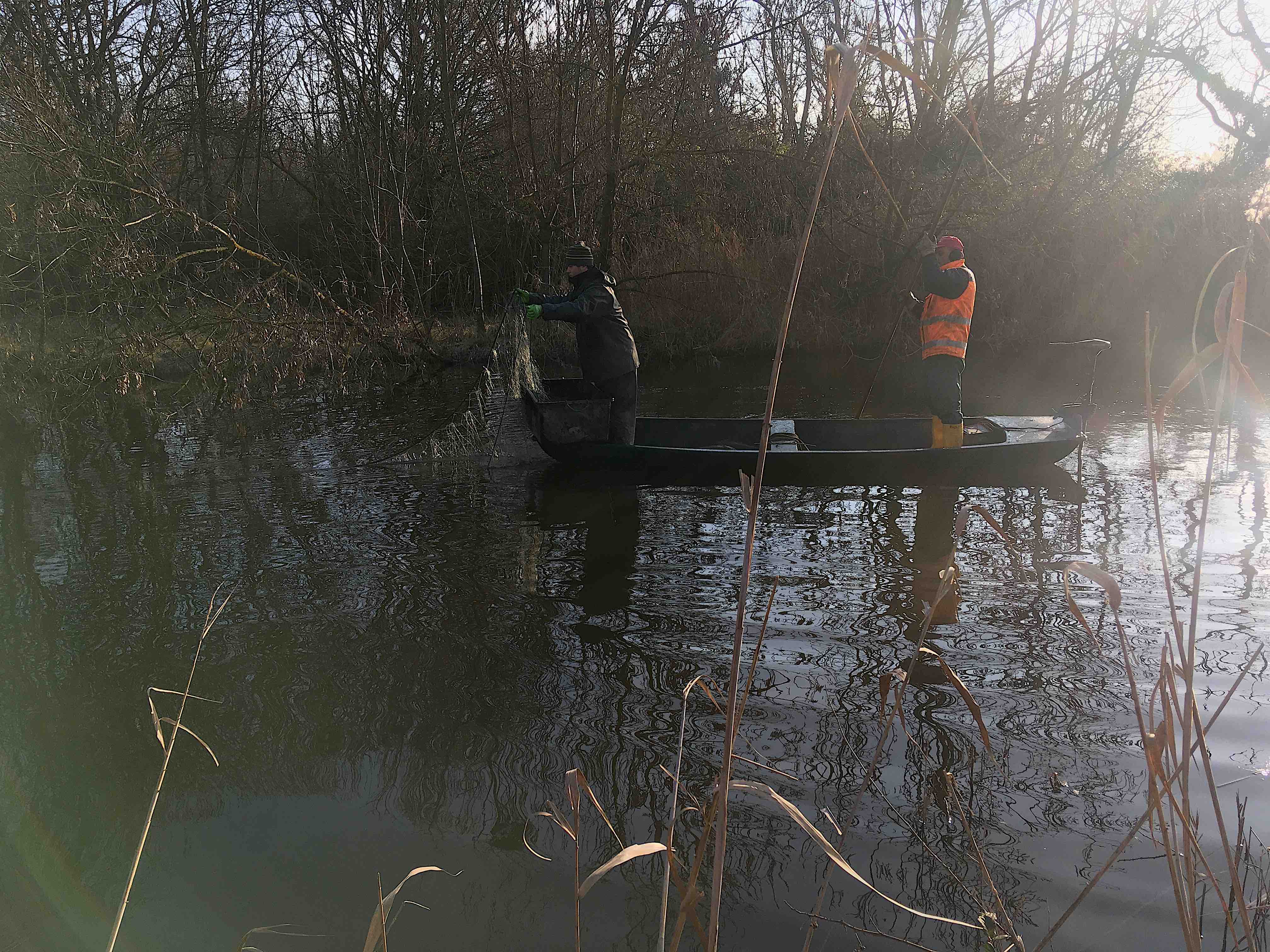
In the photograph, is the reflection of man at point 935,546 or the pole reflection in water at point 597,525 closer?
the reflection of man at point 935,546

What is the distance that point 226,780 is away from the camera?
11.3ft

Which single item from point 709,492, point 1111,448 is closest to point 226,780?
point 709,492

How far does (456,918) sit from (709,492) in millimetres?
5138

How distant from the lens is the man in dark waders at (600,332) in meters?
7.05

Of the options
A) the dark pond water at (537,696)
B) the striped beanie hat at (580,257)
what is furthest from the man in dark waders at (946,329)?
the striped beanie hat at (580,257)

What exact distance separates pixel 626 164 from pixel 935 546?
8.86 meters

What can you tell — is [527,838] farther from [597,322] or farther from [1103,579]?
[597,322]

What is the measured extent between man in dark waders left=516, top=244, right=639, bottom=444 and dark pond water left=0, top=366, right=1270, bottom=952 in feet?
2.23

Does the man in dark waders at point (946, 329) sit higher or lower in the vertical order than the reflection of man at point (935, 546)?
higher

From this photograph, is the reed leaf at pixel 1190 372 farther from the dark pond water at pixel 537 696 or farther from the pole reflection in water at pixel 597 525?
the pole reflection in water at pixel 597 525

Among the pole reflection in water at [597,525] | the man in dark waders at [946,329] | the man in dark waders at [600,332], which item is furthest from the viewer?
the man in dark waders at [946,329]

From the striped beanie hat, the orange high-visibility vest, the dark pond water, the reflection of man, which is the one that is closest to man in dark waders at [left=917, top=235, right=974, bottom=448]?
the orange high-visibility vest

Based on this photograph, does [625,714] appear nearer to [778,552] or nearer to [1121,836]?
[1121,836]

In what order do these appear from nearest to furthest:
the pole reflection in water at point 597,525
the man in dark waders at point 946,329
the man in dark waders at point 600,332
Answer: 1. the pole reflection in water at point 597,525
2. the man in dark waders at point 600,332
3. the man in dark waders at point 946,329
